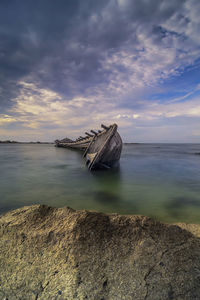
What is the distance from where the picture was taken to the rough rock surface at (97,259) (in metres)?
1.38

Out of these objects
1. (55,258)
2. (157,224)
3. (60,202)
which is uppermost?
(157,224)

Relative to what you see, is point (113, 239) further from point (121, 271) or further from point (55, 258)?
point (55, 258)

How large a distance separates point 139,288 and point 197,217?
2.90m

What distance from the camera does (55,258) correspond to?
1659mm

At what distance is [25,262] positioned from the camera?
1.65 metres

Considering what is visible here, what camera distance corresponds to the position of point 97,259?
5.28ft

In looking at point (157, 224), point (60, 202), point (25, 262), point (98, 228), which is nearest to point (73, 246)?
point (98, 228)

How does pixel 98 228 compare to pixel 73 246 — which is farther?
pixel 98 228

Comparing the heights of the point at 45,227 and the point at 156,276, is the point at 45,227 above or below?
above

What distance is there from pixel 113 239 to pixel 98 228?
Result: 0.76ft

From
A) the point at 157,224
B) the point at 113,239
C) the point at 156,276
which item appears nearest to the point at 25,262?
the point at 113,239

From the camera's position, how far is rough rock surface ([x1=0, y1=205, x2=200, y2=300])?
4.51ft

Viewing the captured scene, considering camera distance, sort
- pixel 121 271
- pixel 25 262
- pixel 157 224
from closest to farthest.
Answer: pixel 121 271
pixel 25 262
pixel 157 224

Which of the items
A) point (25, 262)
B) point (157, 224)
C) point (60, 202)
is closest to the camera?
point (25, 262)
